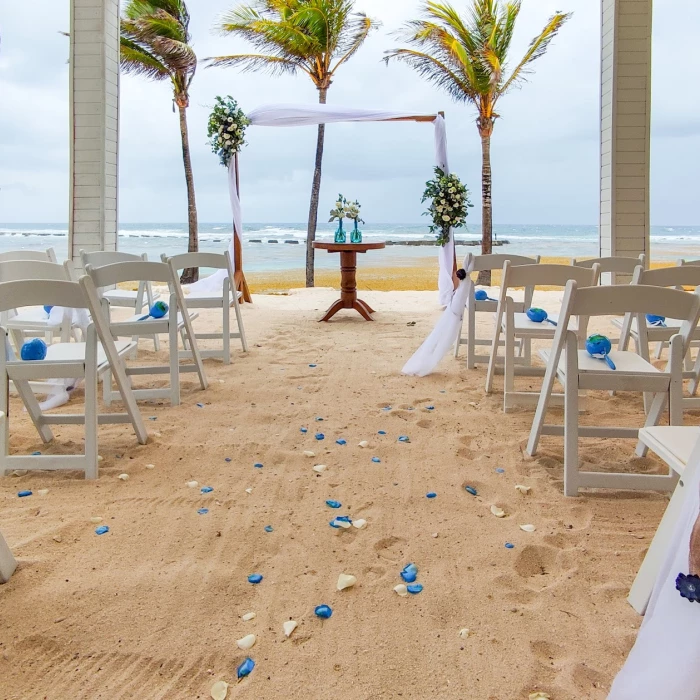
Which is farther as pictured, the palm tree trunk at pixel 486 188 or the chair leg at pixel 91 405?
the palm tree trunk at pixel 486 188

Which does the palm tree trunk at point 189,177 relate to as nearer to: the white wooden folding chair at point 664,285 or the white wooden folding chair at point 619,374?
the white wooden folding chair at point 664,285

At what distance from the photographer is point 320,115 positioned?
24.2 ft

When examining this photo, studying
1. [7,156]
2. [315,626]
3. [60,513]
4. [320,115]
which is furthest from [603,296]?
[7,156]

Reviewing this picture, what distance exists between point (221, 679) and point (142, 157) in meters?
43.2

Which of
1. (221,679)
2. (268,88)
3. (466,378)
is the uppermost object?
(268,88)

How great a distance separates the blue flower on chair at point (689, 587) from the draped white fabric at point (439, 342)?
316 centimetres

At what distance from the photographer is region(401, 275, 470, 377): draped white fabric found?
430 centimetres

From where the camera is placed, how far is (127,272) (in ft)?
10.5

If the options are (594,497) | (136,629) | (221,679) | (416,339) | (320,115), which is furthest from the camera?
(320,115)

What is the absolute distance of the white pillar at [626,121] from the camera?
656cm

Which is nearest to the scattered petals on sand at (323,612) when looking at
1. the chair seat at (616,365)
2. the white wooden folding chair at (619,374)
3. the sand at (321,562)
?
the sand at (321,562)

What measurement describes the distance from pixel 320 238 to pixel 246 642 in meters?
24.1

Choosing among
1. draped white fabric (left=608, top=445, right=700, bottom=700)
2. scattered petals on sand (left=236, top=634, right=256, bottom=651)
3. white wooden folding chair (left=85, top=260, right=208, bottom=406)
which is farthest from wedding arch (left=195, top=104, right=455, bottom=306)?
draped white fabric (left=608, top=445, right=700, bottom=700)

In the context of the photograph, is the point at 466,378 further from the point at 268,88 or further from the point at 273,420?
the point at 268,88
